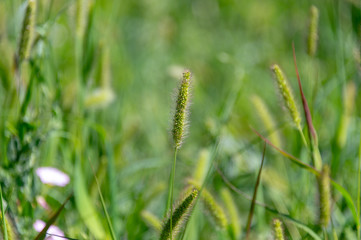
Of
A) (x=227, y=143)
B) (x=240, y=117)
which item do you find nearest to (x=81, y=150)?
(x=227, y=143)

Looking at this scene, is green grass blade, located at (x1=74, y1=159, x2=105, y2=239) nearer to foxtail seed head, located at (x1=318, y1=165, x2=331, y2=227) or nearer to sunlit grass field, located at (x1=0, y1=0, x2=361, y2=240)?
sunlit grass field, located at (x1=0, y1=0, x2=361, y2=240)

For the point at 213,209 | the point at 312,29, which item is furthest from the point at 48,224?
the point at 312,29

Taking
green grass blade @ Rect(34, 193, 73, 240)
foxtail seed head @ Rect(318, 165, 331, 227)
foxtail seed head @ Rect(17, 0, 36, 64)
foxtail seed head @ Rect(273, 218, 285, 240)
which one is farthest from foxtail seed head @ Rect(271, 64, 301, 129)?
foxtail seed head @ Rect(17, 0, 36, 64)

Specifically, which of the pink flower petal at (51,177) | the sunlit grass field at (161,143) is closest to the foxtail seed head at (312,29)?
the sunlit grass field at (161,143)

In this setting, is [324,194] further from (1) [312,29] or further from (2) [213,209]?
(1) [312,29]

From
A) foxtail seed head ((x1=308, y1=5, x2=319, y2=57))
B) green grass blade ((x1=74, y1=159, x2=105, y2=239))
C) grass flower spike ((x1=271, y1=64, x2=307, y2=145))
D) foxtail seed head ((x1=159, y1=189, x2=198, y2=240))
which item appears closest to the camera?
foxtail seed head ((x1=159, y1=189, x2=198, y2=240))

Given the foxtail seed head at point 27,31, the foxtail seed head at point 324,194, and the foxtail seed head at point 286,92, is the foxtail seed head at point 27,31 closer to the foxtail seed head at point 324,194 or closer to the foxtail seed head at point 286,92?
the foxtail seed head at point 286,92

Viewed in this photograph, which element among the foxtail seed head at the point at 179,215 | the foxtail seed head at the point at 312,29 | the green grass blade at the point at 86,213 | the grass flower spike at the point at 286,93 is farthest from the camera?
the foxtail seed head at the point at 312,29
